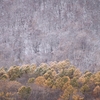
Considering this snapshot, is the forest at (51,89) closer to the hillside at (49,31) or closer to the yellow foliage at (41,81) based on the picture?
the yellow foliage at (41,81)

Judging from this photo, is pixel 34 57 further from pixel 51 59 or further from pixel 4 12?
pixel 4 12

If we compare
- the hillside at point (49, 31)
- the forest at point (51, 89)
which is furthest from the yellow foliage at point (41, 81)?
the hillside at point (49, 31)

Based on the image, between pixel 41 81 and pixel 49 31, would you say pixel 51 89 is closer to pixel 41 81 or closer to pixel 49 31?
pixel 41 81

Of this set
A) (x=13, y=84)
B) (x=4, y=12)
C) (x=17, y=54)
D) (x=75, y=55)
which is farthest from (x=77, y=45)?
(x=13, y=84)

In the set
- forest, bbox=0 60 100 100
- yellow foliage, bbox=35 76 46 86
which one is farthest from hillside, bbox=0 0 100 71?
yellow foliage, bbox=35 76 46 86

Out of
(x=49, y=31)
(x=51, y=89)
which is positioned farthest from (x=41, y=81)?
(x=49, y=31)

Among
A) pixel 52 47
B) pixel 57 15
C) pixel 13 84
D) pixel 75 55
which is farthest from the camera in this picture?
pixel 57 15

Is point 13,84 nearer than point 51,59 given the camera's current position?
Yes

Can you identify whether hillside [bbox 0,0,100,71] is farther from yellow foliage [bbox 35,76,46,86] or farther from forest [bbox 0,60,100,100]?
yellow foliage [bbox 35,76,46,86]
